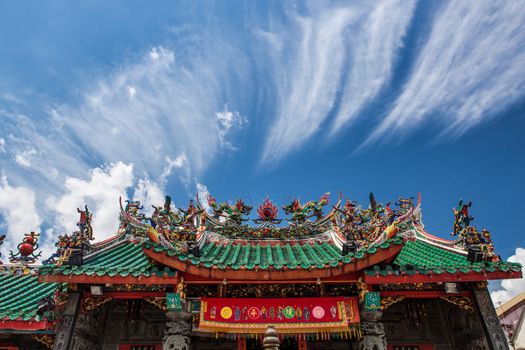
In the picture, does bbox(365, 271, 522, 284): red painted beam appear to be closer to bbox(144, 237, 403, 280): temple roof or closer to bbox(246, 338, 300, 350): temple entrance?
bbox(144, 237, 403, 280): temple roof

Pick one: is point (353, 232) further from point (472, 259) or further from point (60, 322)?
point (60, 322)

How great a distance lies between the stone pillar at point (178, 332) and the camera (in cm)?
722

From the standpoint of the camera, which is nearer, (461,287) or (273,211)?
(461,287)

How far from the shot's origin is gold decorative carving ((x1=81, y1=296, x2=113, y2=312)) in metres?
7.77

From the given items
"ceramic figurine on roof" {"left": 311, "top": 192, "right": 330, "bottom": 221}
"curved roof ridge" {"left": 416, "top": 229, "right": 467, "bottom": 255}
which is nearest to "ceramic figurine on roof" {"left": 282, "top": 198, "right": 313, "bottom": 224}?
"ceramic figurine on roof" {"left": 311, "top": 192, "right": 330, "bottom": 221}

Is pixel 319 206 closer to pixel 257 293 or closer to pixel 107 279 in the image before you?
pixel 257 293

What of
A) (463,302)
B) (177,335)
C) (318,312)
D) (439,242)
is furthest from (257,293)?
(439,242)

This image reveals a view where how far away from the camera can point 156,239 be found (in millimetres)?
7395

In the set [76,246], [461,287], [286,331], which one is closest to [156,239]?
[76,246]

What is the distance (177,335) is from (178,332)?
0.06 metres

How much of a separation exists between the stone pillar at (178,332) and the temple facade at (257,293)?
2 cm

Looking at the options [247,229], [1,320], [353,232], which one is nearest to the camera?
[1,320]

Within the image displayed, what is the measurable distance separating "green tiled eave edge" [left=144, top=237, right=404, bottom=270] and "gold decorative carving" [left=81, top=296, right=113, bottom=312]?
185cm

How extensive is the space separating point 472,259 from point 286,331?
4.43 m
